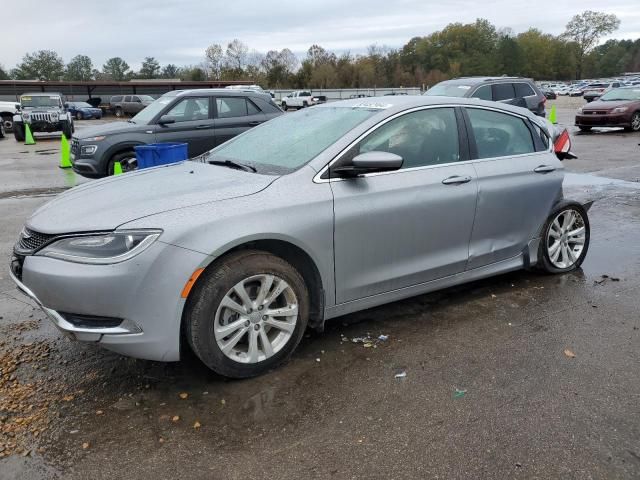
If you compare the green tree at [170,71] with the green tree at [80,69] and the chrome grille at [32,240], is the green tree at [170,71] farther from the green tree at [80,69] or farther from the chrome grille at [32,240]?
the chrome grille at [32,240]

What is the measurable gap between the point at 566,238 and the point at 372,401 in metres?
2.94

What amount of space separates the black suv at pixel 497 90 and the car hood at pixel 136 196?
10.6 m

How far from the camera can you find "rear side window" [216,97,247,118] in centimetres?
1013

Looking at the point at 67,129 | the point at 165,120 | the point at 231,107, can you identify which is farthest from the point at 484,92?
the point at 67,129

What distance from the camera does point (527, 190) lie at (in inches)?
179

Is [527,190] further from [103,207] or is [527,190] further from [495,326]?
[103,207]

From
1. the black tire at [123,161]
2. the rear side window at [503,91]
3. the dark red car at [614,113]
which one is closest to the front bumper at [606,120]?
the dark red car at [614,113]

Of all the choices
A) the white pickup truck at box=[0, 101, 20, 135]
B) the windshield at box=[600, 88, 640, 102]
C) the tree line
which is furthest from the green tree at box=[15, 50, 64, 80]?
the windshield at box=[600, 88, 640, 102]

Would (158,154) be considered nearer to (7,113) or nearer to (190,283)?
(190,283)

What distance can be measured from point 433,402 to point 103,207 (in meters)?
2.23

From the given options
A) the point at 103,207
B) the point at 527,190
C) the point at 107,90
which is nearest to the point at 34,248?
the point at 103,207

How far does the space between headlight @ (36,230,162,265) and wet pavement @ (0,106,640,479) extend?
837mm

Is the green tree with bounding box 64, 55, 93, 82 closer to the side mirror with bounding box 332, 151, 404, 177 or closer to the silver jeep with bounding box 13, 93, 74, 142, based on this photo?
the silver jeep with bounding box 13, 93, 74, 142

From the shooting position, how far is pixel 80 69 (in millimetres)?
104562
